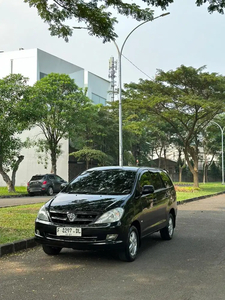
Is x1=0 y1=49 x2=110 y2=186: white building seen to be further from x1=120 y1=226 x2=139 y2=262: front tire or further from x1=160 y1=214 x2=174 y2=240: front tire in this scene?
x1=120 y1=226 x2=139 y2=262: front tire

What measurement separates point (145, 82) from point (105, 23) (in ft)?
57.8

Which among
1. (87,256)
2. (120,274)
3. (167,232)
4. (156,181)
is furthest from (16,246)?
(167,232)

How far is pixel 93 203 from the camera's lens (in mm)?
5977

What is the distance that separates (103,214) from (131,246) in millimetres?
819

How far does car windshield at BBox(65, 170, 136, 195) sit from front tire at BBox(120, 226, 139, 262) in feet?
2.30

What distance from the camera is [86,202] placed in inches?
237

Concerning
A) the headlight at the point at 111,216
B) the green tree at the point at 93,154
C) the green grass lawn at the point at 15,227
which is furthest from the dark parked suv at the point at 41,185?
the headlight at the point at 111,216

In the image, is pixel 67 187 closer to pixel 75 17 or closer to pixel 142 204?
pixel 142 204

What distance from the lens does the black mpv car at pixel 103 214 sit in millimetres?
5719

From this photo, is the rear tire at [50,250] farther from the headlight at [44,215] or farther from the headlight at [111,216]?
the headlight at [111,216]

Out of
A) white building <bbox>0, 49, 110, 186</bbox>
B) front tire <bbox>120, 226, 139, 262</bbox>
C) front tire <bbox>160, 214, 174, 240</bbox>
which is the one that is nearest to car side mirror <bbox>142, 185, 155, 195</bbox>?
front tire <bbox>120, 226, 139, 262</bbox>

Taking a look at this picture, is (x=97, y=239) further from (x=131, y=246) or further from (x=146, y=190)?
(x=146, y=190)

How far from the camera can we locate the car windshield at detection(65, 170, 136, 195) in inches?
260

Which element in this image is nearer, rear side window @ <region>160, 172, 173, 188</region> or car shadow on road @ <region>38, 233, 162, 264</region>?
car shadow on road @ <region>38, 233, 162, 264</region>
